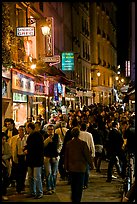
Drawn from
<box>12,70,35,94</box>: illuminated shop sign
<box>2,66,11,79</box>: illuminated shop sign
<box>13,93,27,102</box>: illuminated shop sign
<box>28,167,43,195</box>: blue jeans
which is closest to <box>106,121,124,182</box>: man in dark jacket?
<box>28,167,43,195</box>: blue jeans

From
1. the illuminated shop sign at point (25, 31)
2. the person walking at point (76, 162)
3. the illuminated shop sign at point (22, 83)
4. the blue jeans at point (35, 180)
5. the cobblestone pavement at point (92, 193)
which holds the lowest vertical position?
the cobblestone pavement at point (92, 193)

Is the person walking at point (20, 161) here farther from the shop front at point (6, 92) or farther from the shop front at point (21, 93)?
the shop front at point (21, 93)

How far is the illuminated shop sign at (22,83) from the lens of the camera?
57.7ft

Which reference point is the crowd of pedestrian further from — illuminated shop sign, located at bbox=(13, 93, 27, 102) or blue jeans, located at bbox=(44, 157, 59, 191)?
illuminated shop sign, located at bbox=(13, 93, 27, 102)

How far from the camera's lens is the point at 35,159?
10.9m

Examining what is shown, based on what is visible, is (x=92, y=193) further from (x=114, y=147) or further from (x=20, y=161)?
(x=114, y=147)

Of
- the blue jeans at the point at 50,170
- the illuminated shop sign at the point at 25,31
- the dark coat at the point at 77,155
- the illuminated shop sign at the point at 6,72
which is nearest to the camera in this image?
the dark coat at the point at 77,155

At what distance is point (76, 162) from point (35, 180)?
6.43 ft

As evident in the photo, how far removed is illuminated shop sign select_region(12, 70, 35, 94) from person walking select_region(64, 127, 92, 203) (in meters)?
8.21

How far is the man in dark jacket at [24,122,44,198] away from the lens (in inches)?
429

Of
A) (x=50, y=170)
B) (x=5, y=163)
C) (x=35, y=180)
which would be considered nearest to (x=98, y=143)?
(x=50, y=170)

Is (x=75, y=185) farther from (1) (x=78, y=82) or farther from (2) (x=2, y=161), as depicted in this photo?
(1) (x=78, y=82)

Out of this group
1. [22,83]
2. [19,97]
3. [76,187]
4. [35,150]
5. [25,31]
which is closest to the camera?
[76,187]

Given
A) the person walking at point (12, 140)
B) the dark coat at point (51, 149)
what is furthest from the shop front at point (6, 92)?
the dark coat at point (51, 149)
